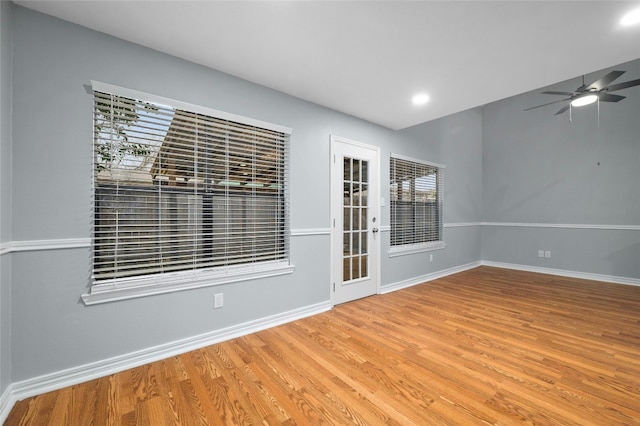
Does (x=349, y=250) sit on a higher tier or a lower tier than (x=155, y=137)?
lower

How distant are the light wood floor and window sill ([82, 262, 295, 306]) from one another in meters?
0.55

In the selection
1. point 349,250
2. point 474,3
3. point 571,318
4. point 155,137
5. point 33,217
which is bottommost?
point 571,318

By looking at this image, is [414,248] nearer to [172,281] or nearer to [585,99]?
[585,99]

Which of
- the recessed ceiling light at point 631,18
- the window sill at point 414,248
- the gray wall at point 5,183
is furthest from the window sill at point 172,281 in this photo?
the recessed ceiling light at point 631,18

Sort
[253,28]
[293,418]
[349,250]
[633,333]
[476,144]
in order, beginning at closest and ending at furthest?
[293,418] < [253,28] < [633,333] < [349,250] < [476,144]

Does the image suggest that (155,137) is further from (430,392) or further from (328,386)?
(430,392)

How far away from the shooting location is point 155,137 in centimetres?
217

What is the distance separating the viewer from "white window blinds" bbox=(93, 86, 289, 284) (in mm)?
2004

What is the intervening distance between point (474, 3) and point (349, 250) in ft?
8.80

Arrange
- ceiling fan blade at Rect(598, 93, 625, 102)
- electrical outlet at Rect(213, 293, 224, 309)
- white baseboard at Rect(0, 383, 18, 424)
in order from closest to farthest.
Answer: white baseboard at Rect(0, 383, 18, 424)
electrical outlet at Rect(213, 293, 224, 309)
ceiling fan blade at Rect(598, 93, 625, 102)

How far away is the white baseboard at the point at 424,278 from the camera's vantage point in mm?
4062

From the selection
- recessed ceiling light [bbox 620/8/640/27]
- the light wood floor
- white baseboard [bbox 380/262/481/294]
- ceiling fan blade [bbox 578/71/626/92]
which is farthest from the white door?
ceiling fan blade [bbox 578/71/626/92]

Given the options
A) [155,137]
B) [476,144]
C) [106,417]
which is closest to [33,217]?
[155,137]

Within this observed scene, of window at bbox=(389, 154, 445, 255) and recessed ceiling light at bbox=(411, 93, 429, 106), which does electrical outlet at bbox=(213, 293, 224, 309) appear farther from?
recessed ceiling light at bbox=(411, 93, 429, 106)
